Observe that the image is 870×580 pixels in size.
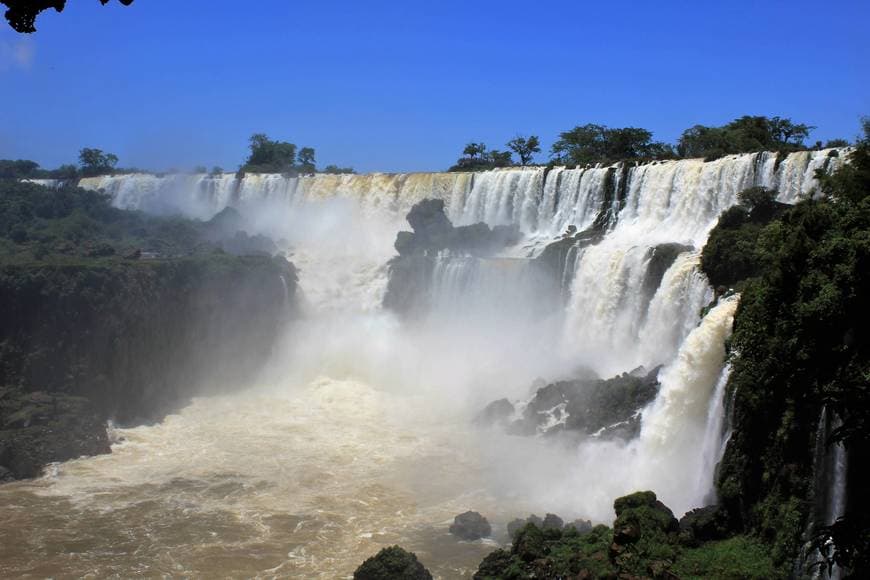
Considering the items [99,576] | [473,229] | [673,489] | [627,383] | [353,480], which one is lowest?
[99,576]

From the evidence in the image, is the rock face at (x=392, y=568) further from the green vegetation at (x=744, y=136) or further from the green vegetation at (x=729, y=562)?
the green vegetation at (x=744, y=136)

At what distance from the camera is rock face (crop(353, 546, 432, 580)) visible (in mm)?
13000

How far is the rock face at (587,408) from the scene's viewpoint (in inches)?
762

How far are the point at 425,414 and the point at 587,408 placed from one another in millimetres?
6184

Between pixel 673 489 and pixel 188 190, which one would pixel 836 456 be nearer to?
pixel 673 489

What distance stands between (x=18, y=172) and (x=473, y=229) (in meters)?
50.3

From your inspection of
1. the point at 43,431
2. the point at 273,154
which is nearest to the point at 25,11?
the point at 43,431

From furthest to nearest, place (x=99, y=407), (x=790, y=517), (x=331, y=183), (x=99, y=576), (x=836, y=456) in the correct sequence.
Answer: (x=331, y=183)
(x=99, y=407)
(x=99, y=576)
(x=790, y=517)
(x=836, y=456)

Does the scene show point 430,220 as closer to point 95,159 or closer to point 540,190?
point 540,190

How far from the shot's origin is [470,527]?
15.8m

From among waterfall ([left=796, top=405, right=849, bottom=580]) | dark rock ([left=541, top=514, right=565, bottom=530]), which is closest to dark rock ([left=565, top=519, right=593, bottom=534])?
dark rock ([left=541, top=514, right=565, bottom=530])

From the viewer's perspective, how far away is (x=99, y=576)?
47.6 ft

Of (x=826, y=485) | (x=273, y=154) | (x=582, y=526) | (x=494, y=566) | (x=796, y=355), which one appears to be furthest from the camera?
(x=273, y=154)

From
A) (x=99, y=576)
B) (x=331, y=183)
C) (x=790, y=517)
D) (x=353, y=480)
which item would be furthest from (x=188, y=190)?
(x=790, y=517)
